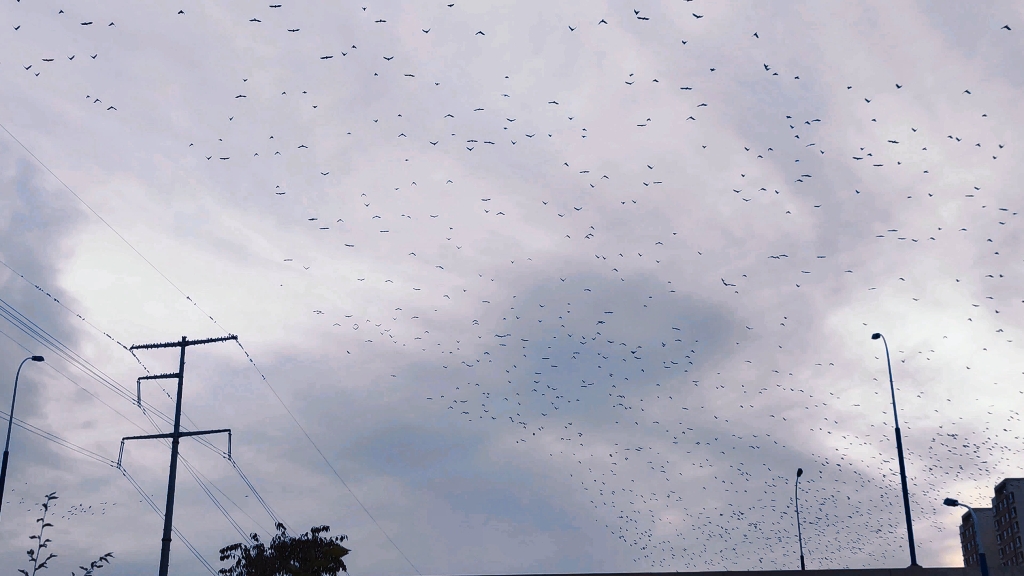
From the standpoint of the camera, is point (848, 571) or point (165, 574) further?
point (848, 571)

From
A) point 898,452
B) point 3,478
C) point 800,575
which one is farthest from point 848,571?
point 3,478

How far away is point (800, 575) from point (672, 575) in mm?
6318

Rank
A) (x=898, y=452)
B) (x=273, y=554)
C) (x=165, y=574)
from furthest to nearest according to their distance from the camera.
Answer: (x=273, y=554) < (x=898, y=452) < (x=165, y=574)

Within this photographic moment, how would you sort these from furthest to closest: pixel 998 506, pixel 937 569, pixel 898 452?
pixel 998 506
pixel 898 452
pixel 937 569

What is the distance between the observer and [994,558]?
180125mm

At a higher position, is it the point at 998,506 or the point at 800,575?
the point at 998,506

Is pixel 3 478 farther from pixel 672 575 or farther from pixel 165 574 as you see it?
pixel 672 575

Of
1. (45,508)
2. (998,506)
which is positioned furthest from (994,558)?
(45,508)

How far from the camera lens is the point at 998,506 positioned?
17525 cm

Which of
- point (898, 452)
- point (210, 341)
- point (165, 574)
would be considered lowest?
point (165, 574)

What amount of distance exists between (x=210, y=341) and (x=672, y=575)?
86.5ft

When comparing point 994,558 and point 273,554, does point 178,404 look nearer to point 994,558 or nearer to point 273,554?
point 273,554

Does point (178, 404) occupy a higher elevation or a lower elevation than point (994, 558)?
lower

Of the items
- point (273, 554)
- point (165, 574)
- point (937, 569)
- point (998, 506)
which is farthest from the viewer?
point (998, 506)
